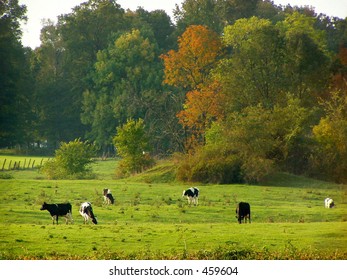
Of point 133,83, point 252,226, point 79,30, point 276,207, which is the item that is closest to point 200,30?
point 133,83

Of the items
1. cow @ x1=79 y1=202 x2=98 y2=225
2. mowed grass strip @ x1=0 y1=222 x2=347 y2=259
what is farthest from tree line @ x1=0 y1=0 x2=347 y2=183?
mowed grass strip @ x1=0 y1=222 x2=347 y2=259

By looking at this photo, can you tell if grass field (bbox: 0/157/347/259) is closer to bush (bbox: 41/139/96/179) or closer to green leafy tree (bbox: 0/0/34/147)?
bush (bbox: 41/139/96/179)

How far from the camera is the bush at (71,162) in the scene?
45438mm

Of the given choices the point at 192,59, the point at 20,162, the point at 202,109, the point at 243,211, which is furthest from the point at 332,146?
the point at 20,162

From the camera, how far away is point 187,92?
182 ft

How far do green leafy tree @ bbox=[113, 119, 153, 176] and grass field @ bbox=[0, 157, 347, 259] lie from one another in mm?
1682

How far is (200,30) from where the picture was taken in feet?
182

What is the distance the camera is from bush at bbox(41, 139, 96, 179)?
1789 inches

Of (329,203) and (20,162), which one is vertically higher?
(20,162)

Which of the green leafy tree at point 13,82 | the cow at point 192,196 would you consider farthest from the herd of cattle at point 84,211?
the green leafy tree at point 13,82

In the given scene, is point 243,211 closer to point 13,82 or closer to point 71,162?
point 13,82

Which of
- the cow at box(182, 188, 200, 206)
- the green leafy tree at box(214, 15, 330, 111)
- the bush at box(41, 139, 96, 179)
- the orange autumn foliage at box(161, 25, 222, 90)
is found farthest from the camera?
the orange autumn foliage at box(161, 25, 222, 90)

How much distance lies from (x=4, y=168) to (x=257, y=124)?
15.0 metres

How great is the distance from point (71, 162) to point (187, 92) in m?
11.6
